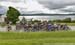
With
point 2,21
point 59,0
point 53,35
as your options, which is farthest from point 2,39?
point 59,0

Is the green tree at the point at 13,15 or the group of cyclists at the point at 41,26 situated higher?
the green tree at the point at 13,15

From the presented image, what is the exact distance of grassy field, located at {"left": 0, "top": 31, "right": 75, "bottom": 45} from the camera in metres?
1.62

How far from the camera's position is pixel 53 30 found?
5.49ft

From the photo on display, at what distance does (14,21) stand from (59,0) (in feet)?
0.96

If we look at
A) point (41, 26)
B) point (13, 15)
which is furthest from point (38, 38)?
point (13, 15)

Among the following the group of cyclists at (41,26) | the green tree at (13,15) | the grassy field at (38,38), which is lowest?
the grassy field at (38,38)

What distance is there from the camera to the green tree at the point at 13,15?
1.69m

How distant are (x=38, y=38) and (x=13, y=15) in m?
0.20

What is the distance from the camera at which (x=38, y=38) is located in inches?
64.3

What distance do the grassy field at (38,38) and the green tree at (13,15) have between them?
0.09 meters

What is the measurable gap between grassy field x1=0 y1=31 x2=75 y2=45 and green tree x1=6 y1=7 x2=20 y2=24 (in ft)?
0.29

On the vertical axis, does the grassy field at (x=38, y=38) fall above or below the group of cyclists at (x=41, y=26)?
below

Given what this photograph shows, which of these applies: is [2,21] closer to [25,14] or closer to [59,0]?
[25,14]

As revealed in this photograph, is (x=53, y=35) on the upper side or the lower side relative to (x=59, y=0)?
lower
